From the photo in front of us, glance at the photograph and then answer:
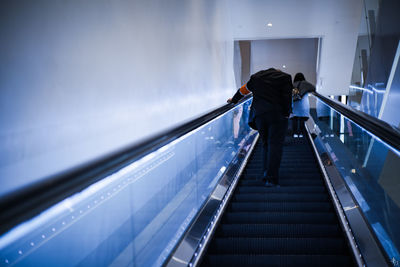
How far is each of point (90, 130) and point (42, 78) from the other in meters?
0.80

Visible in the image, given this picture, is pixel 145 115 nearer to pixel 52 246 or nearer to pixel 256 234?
pixel 256 234

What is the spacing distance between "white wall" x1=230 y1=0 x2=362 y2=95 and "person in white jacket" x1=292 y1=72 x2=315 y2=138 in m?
4.15

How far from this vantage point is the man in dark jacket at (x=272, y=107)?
4488 mm

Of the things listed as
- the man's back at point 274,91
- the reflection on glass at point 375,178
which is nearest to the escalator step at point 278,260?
the reflection on glass at point 375,178

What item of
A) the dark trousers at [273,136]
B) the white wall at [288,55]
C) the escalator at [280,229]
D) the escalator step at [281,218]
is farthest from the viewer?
the white wall at [288,55]

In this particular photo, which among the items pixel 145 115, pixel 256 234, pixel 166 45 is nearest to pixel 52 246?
pixel 256 234

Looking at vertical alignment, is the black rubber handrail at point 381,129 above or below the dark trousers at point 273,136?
above

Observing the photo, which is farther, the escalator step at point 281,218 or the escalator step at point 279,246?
the escalator step at point 281,218

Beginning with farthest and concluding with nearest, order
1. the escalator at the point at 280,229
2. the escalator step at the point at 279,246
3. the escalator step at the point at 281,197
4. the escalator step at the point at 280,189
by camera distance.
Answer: the escalator step at the point at 280,189
the escalator step at the point at 281,197
the escalator step at the point at 279,246
the escalator at the point at 280,229

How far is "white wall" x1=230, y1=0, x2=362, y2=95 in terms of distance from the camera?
11016 mm

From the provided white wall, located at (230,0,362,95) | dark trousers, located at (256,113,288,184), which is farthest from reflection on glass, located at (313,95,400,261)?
white wall, located at (230,0,362,95)

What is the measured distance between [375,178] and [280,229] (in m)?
0.95

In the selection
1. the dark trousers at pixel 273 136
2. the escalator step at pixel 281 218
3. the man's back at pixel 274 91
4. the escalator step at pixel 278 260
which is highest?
the man's back at pixel 274 91

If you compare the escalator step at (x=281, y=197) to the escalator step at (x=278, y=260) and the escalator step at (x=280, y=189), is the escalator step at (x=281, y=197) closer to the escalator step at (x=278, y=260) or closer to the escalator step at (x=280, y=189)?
the escalator step at (x=280, y=189)
